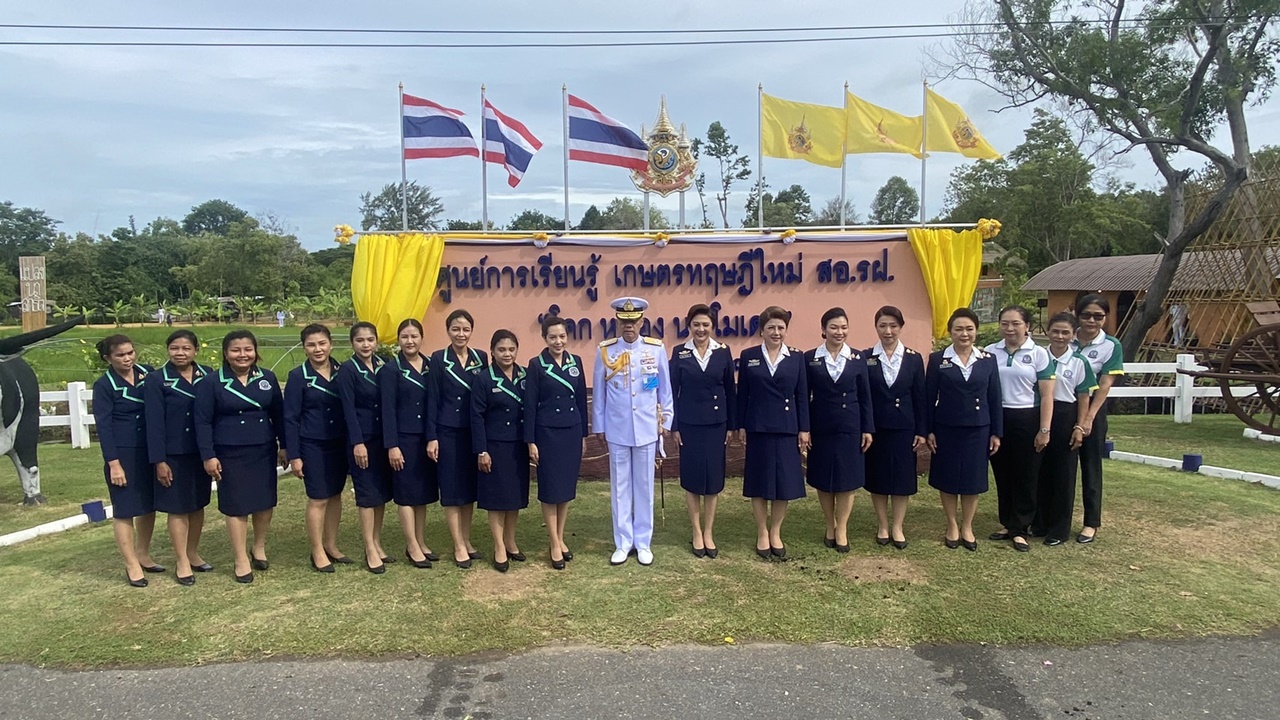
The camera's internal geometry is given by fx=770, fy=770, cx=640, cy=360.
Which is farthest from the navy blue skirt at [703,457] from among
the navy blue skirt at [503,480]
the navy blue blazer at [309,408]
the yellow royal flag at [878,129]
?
the yellow royal flag at [878,129]

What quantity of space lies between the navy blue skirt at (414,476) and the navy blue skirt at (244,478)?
2.22 ft

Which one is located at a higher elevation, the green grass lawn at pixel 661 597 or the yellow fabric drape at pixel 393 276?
the yellow fabric drape at pixel 393 276

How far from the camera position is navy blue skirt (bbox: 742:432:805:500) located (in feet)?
14.6

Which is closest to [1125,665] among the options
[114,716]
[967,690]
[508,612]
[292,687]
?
[967,690]

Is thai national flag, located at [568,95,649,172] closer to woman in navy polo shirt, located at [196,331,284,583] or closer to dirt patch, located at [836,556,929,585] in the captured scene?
woman in navy polo shirt, located at [196,331,284,583]

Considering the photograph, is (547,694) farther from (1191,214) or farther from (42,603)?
(1191,214)

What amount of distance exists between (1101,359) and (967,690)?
2514 mm

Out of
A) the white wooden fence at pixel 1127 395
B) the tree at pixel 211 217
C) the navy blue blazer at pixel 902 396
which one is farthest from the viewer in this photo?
the tree at pixel 211 217

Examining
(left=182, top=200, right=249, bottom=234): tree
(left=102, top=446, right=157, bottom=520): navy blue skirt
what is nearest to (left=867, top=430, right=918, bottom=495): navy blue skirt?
(left=102, top=446, right=157, bottom=520): navy blue skirt

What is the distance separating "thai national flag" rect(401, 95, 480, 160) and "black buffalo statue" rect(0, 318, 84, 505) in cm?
286

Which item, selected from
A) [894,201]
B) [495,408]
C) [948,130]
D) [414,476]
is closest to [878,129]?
[948,130]

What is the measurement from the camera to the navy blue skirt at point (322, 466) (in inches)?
166

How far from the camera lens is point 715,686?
3.07m

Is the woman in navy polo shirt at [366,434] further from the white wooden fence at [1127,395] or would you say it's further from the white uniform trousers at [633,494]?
the white wooden fence at [1127,395]
